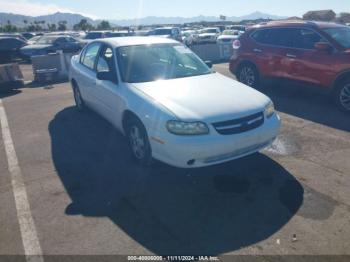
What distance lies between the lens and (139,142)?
4.58 metres

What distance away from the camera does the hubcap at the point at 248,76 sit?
29.0 ft

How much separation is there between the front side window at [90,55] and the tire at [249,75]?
14.6 feet

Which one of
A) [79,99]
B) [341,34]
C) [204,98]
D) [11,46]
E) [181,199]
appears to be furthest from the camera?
[11,46]


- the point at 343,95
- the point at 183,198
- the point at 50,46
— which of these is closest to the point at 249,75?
the point at 343,95

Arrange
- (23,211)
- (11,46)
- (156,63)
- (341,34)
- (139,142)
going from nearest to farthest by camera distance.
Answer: (23,211) → (139,142) → (156,63) → (341,34) → (11,46)

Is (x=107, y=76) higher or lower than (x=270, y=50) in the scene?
higher

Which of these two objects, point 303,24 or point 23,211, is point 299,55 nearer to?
point 303,24

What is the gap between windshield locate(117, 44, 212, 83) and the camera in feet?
16.2

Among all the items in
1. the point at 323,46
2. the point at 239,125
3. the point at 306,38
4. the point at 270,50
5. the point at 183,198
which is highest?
the point at 306,38

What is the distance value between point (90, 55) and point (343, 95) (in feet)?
17.3

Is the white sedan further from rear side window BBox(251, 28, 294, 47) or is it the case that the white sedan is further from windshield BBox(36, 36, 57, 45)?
windshield BBox(36, 36, 57, 45)

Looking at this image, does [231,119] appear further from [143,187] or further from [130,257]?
[130,257]

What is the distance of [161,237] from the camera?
323 cm

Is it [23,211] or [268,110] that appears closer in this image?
[23,211]
